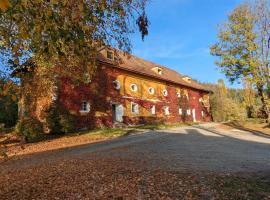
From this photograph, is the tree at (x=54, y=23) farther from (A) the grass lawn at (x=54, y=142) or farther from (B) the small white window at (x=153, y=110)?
(B) the small white window at (x=153, y=110)

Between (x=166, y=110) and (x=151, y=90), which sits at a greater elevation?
(x=151, y=90)

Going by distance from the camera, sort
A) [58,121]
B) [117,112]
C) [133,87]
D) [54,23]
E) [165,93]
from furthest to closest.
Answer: [165,93], [133,87], [117,112], [58,121], [54,23]

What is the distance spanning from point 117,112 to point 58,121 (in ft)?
27.4

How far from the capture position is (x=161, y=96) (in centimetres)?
3472

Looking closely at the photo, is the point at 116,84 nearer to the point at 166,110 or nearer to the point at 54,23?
the point at 166,110

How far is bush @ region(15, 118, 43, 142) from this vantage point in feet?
58.9

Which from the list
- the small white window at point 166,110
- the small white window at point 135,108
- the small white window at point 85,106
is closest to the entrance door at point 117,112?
the small white window at point 135,108

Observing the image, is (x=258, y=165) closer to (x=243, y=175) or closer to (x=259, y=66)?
(x=243, y=175)

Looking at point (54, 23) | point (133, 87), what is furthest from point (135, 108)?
point (54, 23)

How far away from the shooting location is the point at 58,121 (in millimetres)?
20656

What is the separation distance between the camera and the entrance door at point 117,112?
27.9m

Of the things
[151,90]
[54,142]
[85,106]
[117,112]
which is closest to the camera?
[54,142]

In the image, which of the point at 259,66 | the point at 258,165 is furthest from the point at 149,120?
the point at 258,165

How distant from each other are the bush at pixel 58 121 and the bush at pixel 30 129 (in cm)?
136
